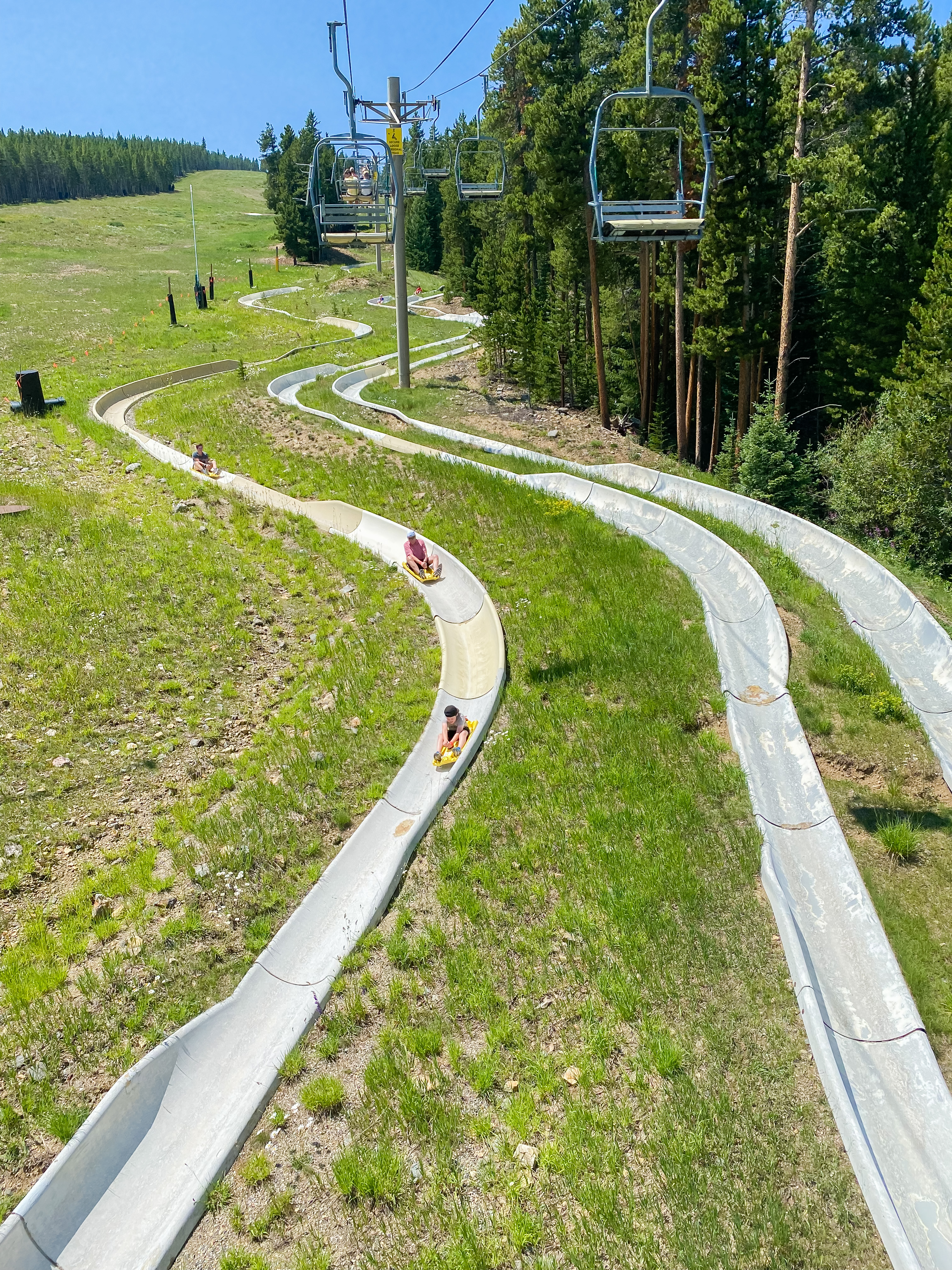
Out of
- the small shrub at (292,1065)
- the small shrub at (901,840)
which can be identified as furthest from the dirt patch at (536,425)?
the small shrub at (292,1065)

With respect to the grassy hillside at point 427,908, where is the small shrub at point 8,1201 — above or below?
below

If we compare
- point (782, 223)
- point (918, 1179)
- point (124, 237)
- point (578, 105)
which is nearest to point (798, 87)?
point (782, 223)

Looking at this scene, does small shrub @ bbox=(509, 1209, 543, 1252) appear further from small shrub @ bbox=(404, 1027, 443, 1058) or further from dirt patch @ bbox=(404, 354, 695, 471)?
dirt patch @ bbox=(404, 354, 695, 471)

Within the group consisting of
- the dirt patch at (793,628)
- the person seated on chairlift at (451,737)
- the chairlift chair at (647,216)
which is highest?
the chairlift chair at (647,216)

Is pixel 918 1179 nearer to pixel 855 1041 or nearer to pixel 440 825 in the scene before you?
pixel 855 1041

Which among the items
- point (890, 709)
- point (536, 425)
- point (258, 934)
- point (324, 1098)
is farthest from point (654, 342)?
point (324, 1098)

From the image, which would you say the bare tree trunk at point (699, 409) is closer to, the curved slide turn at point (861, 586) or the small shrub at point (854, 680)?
the curved slide turn at point (861, 586)
